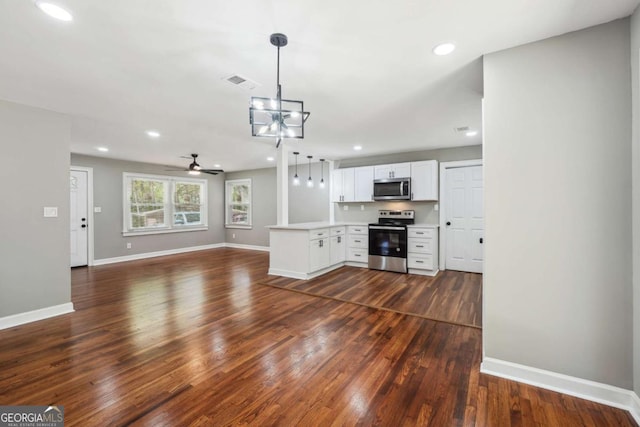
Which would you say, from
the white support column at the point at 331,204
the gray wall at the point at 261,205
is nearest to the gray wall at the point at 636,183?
the white support column at the point at 331,204

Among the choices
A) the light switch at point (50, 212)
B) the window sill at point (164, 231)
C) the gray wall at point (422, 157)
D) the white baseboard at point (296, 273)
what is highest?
the gray wall at point (422, 157)

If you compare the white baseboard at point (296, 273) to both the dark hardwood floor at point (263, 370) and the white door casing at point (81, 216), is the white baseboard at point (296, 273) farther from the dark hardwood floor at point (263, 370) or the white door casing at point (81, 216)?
the white door casing at point (81, 216)

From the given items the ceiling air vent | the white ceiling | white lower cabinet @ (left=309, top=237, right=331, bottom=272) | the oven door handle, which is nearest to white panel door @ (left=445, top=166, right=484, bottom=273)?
the oven door handle

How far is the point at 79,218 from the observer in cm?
608

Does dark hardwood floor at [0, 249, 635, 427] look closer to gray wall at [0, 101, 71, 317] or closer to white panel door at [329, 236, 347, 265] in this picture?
gray wall at [0, 101, 71, 317]

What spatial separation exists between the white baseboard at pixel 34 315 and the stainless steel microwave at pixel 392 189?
203 inches

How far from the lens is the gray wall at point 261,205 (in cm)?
825

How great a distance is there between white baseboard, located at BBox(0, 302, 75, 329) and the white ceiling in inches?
93.4

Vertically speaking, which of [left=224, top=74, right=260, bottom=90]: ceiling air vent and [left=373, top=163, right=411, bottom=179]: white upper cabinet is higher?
[left=224, top=74, right=260, bottom=90]: ceiling air vent

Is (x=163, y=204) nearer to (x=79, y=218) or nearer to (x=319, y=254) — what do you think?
(x=79, y=218)

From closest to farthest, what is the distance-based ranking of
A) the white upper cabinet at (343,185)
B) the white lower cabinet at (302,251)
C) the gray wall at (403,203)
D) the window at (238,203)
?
the white lower cabinet at (302,251) < the gray wall at (403,203) < the white upper cabinet at (343,185) < the window at (238,203)

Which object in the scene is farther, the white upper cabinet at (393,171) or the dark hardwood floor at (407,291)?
the white upper cabinet at (393,171)

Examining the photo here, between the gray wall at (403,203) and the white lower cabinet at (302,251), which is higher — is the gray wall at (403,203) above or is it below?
above

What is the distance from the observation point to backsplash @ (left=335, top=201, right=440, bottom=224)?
18.7ft
